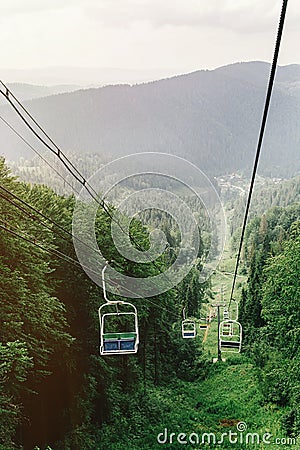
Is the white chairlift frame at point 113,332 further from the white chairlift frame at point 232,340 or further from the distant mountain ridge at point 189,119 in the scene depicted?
the distant mountain ridge at point 189,119

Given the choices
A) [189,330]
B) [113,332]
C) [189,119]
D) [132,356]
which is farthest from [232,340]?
[189,119]

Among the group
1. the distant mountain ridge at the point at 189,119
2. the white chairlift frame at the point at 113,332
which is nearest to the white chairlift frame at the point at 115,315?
the white chairlift frame at the point at 113,332

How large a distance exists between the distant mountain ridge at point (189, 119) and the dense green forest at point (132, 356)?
0.24 meters

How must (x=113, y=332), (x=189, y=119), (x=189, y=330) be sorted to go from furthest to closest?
(x=189, y=330) → (x=113, y=332) → (x=189, y=119)

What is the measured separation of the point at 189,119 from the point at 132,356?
52.1 inches

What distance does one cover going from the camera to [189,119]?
3176 mm

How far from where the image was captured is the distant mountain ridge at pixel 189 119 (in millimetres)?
3135

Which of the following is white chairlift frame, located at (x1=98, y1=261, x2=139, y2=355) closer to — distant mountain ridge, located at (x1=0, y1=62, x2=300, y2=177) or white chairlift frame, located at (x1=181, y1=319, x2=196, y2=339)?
white chairlift frame, located at (x1=181, y1=319, x2=196, y2=339)

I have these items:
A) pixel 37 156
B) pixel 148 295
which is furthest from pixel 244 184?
pixel 37 156

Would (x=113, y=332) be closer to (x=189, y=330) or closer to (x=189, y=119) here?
(x=189, y=330)

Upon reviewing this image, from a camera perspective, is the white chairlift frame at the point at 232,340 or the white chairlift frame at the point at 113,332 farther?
the white chairlift frame at the point at 232,340

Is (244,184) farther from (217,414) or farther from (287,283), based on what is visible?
(217,414)

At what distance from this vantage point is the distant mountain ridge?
3135 mm

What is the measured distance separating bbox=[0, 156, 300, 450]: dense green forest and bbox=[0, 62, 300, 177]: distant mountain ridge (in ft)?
0.78
